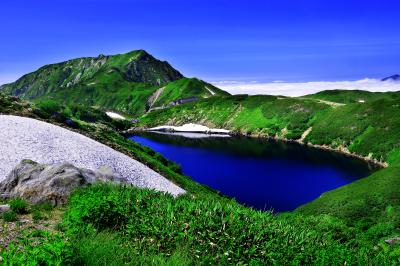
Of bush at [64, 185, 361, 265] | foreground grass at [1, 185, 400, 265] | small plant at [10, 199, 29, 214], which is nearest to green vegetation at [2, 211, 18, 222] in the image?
small plant at [10, 199, 29, 214]

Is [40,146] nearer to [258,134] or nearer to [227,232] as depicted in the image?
[227,232]

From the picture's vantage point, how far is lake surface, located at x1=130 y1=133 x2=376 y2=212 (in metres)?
83.4

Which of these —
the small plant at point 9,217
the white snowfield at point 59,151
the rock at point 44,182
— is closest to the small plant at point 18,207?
the small plant at point 9,217

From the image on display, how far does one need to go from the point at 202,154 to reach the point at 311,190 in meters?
61.6

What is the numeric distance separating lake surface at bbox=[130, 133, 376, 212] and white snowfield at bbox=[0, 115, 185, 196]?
2188 cm

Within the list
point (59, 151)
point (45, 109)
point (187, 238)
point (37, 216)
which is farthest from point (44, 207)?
point (45, 109)

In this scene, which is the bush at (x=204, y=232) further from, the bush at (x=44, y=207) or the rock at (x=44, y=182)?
the rock at (x=44, y=182)

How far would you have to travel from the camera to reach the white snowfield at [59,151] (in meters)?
35.7

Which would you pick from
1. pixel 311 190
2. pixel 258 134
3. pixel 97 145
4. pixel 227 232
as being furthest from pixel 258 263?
pixel 258 134

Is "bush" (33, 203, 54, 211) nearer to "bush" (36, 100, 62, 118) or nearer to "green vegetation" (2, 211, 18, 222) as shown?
"green vegetation" (2, 211, 18, 222)

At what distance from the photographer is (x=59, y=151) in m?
38.1

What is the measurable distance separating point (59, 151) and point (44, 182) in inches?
580

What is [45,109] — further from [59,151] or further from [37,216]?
[37,216]

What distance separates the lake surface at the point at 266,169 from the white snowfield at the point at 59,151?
21.9m
